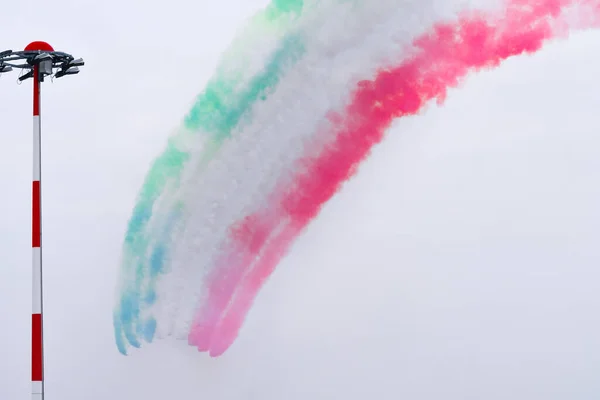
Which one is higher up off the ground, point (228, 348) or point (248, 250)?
point (248, 250)

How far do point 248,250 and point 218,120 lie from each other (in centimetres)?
379

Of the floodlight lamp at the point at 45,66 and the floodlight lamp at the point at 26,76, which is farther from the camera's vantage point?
the floodlight lamp at the point at 26,76

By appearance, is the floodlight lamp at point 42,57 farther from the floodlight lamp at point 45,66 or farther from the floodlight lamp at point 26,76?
the floodlight lamp at point 26,76

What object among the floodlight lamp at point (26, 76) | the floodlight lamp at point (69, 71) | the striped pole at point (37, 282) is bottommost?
the striped pole at point (37, 282)

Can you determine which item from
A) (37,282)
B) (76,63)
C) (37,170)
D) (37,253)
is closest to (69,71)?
(76,63)

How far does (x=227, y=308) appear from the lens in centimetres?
2505

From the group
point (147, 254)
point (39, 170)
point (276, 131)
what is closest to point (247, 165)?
point (276, 131)

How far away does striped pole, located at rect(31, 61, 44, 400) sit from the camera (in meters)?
23.9

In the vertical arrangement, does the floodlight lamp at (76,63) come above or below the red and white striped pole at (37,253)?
above

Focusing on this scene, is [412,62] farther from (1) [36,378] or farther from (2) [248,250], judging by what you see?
(1) [36,378]

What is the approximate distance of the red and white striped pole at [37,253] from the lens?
23875mm

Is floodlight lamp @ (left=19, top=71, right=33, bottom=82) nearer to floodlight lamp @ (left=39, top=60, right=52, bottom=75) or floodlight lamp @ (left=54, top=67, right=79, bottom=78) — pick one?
floodlight lamp @ (left=39, top=60, right=52, bottom=75)

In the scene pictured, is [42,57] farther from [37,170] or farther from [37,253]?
[37,253]

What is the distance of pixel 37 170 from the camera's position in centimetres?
2438
